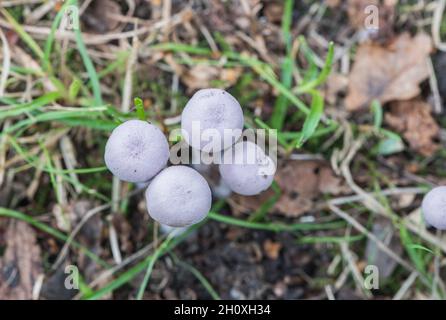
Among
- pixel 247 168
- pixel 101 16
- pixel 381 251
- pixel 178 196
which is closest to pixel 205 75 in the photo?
pixel 101 16

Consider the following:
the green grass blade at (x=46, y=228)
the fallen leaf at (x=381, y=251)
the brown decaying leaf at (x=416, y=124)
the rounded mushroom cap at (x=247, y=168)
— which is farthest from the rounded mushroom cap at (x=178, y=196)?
the brown decaying leaf at (x=416, y=124)

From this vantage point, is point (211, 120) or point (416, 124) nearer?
point (211, 120)

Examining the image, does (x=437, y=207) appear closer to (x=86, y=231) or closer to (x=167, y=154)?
(x=167, y=154)

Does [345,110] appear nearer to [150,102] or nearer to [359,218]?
[359,218]

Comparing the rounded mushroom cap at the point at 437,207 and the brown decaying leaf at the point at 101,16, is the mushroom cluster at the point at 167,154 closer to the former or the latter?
the rounded mushroom cap at the point at 437,207

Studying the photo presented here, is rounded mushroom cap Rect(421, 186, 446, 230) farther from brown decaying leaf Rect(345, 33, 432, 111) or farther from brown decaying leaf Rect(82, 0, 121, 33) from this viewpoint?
brown decaying leaf Rect(82, 0, 121, 33)
